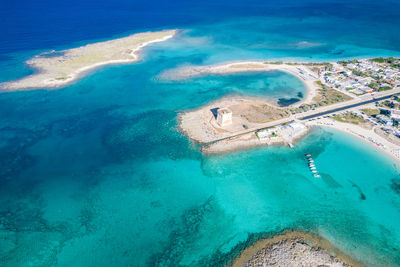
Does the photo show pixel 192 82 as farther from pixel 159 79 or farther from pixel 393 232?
pixel 393 232

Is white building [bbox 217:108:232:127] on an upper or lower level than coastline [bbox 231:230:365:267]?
upper

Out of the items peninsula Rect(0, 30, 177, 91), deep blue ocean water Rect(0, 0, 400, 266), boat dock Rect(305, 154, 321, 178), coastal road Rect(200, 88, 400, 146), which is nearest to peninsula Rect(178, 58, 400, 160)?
coastal road Rect(200, 88, 400, 146)

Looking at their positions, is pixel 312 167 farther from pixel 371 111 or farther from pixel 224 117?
pixel 371 111

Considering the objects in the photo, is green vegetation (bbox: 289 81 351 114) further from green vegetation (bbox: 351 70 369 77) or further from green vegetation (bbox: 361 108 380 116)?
green vegetation (bbox: 351 70 369 77)

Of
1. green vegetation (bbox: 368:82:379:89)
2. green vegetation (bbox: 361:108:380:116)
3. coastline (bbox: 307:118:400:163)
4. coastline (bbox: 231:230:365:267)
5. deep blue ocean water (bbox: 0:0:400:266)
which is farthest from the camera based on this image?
green vegetation (bbox: 368:82:379:89)

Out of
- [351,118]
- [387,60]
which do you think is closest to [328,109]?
[351,118]

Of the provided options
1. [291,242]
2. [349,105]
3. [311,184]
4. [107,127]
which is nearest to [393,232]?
[311,184]

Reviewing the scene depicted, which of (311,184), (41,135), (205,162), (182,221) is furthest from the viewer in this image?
Result: (41,135)
